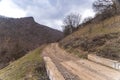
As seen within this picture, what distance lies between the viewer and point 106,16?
5694 cm

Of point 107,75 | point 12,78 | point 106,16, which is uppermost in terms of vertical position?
point 106,16

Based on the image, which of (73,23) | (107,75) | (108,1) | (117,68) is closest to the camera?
(107,75)

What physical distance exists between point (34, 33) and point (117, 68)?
11074 centimetres

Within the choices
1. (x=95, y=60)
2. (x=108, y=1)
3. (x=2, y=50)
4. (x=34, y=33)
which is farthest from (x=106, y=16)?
(x=34, y=33)

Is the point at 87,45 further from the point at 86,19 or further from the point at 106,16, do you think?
the point at 86,19

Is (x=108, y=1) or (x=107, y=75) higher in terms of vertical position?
(x=108, y=1)

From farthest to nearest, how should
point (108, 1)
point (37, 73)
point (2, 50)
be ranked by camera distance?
point (2, 50), point (108, 1), point (37, 73)

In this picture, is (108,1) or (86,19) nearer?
(108,1)

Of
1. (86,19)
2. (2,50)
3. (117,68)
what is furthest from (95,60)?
(86,19)

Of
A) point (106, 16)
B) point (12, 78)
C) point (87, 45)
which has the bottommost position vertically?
point (12, 78)

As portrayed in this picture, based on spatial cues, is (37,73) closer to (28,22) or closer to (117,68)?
(117,68)

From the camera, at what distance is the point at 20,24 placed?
130 m

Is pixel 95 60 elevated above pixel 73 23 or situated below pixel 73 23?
below

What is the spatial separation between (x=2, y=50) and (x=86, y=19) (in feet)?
105
